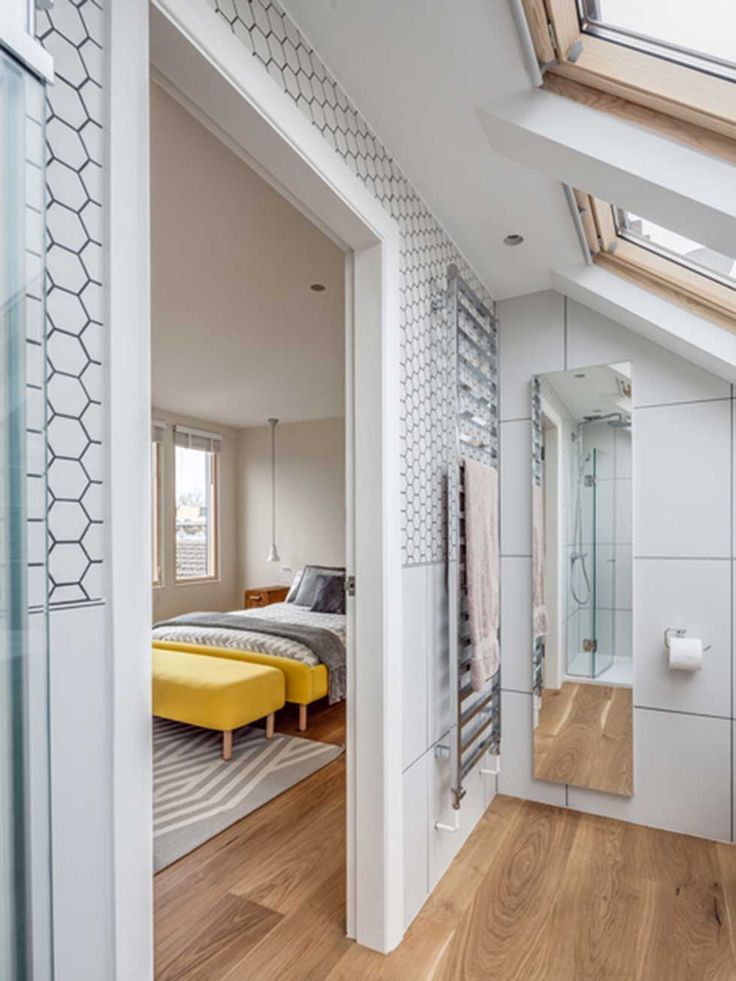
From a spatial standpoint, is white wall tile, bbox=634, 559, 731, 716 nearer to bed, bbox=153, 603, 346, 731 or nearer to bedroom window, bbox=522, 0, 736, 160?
bedroom window, bbox=522, 0, 736, 160

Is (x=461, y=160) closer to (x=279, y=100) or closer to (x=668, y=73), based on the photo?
(x=668, y=73)

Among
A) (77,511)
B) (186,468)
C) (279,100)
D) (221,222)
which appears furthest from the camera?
(186,468)

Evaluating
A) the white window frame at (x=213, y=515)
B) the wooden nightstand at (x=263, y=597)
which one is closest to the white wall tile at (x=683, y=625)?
the wooden nightstand at (x=263, y=597)

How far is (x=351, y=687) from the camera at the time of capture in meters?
1.74

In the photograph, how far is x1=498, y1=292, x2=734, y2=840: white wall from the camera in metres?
2.28

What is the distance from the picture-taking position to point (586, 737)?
8.24ft

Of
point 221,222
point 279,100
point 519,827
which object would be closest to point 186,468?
point 221,222

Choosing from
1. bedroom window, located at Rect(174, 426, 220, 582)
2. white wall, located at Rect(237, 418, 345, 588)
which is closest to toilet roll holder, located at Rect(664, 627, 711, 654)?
white wall, located at Rect(237, 418, 345, 588)

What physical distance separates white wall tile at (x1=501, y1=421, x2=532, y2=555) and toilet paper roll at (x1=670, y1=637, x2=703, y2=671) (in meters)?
0.68

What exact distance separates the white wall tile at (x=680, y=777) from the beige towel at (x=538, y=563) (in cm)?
52

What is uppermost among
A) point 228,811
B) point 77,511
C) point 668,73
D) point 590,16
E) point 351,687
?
point 590,16

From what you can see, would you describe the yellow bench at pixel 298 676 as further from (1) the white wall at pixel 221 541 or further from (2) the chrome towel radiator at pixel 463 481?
(1) the white wall at pixel 221 541

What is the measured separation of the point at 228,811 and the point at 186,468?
445cm

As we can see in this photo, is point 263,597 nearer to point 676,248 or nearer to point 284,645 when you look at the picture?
point 284,645
